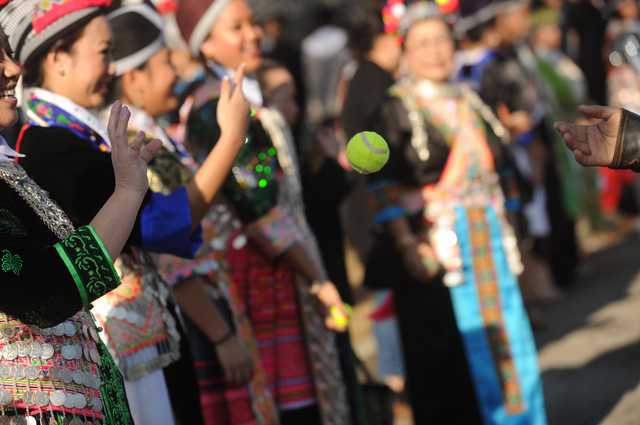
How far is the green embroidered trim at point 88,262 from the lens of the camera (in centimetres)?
229

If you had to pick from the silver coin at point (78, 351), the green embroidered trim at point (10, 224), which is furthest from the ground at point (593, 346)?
the green embroidered trim at point (10, 224)

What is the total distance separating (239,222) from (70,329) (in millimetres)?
1609

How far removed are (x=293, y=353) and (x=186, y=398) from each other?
1.05 m

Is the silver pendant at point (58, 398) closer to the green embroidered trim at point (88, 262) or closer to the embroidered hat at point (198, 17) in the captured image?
the green embroidered trim at point (88, 262)

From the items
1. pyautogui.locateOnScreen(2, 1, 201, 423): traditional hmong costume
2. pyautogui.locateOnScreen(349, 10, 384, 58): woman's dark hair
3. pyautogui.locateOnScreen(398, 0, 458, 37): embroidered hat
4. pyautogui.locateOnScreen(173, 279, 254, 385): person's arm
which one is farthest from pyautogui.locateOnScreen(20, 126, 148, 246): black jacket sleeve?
pyautogui.locateOnScreen(349, 10, 384, 58): woman's dark hair

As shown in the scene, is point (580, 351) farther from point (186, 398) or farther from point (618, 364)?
point (186, 398)

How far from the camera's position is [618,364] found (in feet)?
20.0

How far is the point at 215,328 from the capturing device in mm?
3607

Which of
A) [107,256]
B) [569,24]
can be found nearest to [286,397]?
[107,256]

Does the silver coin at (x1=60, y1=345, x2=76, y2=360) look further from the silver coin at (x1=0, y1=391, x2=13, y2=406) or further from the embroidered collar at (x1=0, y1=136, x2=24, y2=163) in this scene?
the embroidered collar at (x1=0, y1=136, x2=24, y2=163)

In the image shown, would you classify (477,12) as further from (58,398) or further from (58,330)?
(58,398)

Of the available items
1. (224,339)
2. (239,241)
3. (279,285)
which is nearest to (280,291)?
Answer: (279,285)

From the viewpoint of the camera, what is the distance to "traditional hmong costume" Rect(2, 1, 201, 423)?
296 centimetres

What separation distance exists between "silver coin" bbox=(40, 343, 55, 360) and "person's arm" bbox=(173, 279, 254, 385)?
1.20 meters
